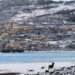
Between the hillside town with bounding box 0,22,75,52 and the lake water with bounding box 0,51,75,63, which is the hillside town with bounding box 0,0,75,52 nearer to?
the hillside town with bounding box 0,22,75,52

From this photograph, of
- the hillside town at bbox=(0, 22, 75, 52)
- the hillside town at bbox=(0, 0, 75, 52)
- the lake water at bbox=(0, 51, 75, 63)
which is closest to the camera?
the lake water at bbox=(0, 51, 75, 63)

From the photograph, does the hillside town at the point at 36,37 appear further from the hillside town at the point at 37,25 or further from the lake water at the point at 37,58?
the lake water at the point at 37,58

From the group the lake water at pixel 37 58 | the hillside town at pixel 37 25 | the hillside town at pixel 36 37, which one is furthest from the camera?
the hillside town at pixel 37 25

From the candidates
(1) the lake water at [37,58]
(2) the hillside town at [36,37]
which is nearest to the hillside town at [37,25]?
(2) the hillside town at [36,37]

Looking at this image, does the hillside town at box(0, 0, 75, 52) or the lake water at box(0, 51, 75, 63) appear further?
the hillside town at box(0, 0, 75, 52)

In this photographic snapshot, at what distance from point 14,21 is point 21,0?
872 inches

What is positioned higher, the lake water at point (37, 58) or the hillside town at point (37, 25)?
the hillside town at point (37, 25)

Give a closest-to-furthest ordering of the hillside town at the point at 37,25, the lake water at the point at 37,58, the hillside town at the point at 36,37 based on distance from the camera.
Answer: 1. the lake water at the point at 37,58
2. the hillside town at the point at 36,37
3. the hillside town at the point at 37,25

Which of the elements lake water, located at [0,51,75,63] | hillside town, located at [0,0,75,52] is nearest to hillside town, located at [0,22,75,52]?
hillside town, located at [0,0,75,52]

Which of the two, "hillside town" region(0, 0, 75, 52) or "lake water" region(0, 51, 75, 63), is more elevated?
"hillside town" region(0, 0, 75, 52)

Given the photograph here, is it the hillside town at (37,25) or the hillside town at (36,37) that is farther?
the hillside town at (37,25)

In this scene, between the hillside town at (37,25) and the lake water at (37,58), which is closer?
the lake water at (37,58)

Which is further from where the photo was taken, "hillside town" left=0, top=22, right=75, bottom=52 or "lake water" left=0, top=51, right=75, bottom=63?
"hillside town" left=0, top=22, right=75, bottom=52

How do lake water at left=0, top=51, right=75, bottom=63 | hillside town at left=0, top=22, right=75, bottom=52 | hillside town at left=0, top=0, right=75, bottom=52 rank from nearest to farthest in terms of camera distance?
lake water at left=0, top=51, right=75, bottom=63, hillside town at left=0, top=22, right=75, bottom=52, hillside town at left=0, top=0, right=75, bottom=52
